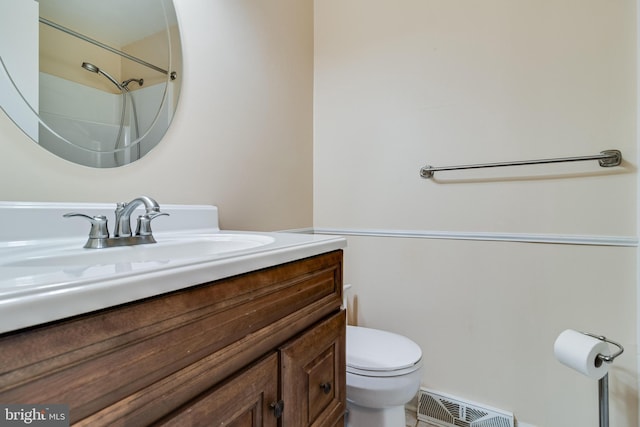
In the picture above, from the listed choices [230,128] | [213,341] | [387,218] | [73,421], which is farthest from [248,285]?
[387,218]

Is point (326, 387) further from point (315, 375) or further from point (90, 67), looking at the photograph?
point (90, 67)

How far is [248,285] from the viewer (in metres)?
0.54

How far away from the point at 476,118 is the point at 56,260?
154cm

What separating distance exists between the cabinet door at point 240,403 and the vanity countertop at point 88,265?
181 millimetres

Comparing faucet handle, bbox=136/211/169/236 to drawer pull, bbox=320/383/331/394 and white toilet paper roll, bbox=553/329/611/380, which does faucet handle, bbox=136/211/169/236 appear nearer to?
drawer pull, bbox=320/383/331/394

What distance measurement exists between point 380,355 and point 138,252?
0.91 meters

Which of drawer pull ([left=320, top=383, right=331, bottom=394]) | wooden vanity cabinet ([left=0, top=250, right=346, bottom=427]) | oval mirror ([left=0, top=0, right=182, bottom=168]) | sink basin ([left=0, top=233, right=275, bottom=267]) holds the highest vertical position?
oval mirror ([left=0, top=0, right=182, bottom=168])

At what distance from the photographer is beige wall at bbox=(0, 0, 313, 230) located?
790 mm

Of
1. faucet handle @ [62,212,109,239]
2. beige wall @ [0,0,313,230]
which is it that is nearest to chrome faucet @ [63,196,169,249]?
faucet handle @ [62,212,109,239]

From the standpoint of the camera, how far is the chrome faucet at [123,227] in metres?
0.70

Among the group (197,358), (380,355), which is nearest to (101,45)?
(197,358)

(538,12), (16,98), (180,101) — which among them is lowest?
(16,98)

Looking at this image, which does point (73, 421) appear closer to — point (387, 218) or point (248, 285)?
point (248, 285)

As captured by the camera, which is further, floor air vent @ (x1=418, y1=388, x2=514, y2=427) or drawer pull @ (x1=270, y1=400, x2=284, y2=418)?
floor air vent @ (x1=418, y1=388, x2=514, y2=427)
